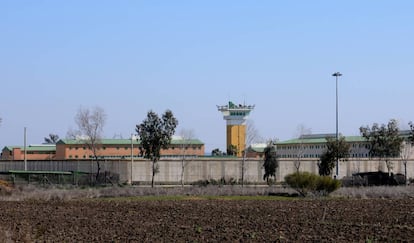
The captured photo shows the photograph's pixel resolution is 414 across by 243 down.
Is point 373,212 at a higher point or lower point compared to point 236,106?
lower

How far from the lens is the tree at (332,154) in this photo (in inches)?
2594

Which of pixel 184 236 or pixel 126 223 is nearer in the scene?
pixel 184 236

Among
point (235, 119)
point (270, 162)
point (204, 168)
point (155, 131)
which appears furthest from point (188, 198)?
point (235, 119)

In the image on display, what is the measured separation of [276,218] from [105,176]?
35.7 meters

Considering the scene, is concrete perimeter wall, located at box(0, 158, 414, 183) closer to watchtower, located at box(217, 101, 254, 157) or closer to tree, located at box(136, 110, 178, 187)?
tree, located at box(136, 110, 178, 187)

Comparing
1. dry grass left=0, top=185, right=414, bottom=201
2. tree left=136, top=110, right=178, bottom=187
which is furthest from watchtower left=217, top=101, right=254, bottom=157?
dry grass left=0, top=185, right=414, bottom=201

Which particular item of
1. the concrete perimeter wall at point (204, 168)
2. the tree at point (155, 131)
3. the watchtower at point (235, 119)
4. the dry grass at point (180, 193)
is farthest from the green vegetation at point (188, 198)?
the watchtower at point (235, 119)

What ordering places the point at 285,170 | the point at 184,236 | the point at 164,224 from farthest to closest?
the point at 285,170 → the point at 164,224 → the point at 184,236

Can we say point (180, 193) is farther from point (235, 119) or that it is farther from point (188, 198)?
point (235, 119)

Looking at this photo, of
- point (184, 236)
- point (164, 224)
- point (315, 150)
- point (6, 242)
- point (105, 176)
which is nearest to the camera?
point (6, 242)

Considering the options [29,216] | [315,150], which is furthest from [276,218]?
[315,150]

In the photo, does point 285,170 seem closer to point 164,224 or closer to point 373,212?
point 373,212

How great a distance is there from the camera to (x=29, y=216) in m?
31.0

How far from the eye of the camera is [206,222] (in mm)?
28016
